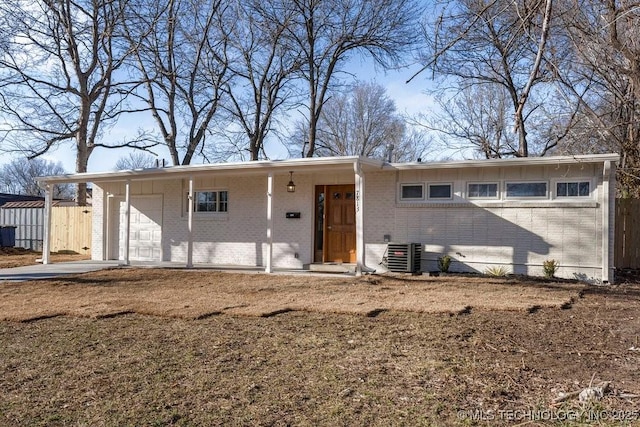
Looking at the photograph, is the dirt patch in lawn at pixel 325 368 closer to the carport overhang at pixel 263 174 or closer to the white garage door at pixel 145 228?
the carport overhang at pixel 263 174

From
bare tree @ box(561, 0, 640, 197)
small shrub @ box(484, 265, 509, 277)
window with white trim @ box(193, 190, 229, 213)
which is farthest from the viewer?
window with white trim @ box(193, 190, 229, 213)

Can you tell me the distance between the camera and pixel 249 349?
5254mm

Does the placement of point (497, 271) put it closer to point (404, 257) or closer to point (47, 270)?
point (404, 257)

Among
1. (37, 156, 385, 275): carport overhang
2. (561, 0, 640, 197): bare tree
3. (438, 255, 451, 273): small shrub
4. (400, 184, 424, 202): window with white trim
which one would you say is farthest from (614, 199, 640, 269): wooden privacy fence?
(37, 156, 385, 275): carport overhang

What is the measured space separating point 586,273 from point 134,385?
9.67m

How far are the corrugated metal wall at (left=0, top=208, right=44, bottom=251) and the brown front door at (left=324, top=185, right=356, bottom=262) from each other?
595 inches

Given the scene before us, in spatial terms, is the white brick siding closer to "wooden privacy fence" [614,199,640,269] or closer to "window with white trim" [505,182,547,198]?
"window with white trim" [505,182,547,198]

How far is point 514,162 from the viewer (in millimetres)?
10867

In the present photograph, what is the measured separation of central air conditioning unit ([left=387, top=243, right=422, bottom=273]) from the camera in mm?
11648

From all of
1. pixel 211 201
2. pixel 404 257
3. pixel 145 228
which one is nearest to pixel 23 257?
pixel 145 228

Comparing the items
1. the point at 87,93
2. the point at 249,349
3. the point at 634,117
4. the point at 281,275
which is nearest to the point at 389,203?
the point at 281,275

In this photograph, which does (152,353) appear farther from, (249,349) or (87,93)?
(87,93)

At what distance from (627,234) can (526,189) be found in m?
3.98

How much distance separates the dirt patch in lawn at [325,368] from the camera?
350cm
